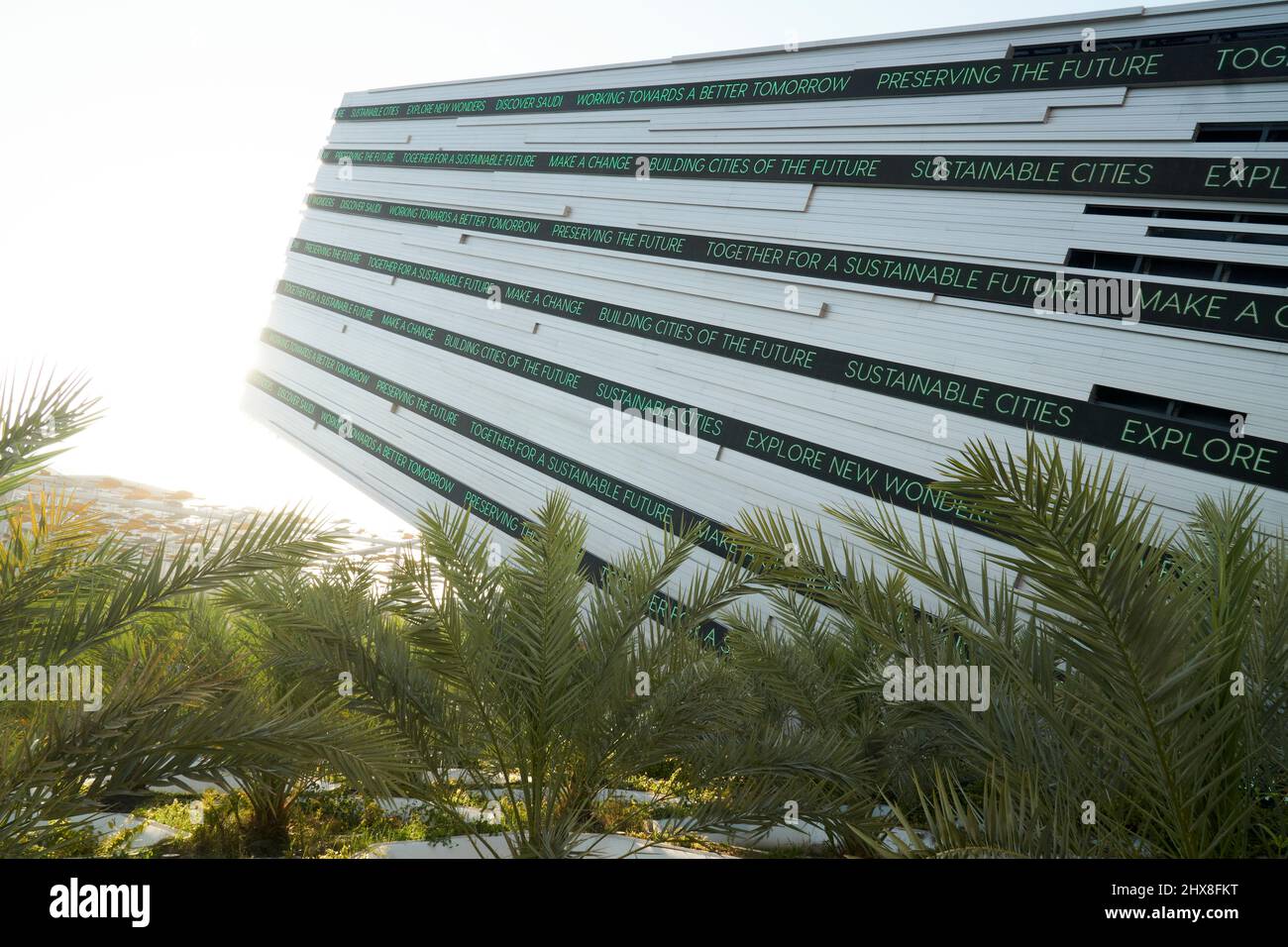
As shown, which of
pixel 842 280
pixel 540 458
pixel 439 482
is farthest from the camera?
pixel 439 482

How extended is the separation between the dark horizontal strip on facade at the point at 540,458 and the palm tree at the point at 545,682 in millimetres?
2223

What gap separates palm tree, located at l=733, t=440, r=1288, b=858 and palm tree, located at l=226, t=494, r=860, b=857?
23.1 inches

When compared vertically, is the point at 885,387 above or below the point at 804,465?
above

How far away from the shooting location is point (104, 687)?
8.35 feet

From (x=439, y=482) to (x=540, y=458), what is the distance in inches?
60.1

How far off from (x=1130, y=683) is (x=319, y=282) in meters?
12.7

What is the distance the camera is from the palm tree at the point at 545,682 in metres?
3.26
